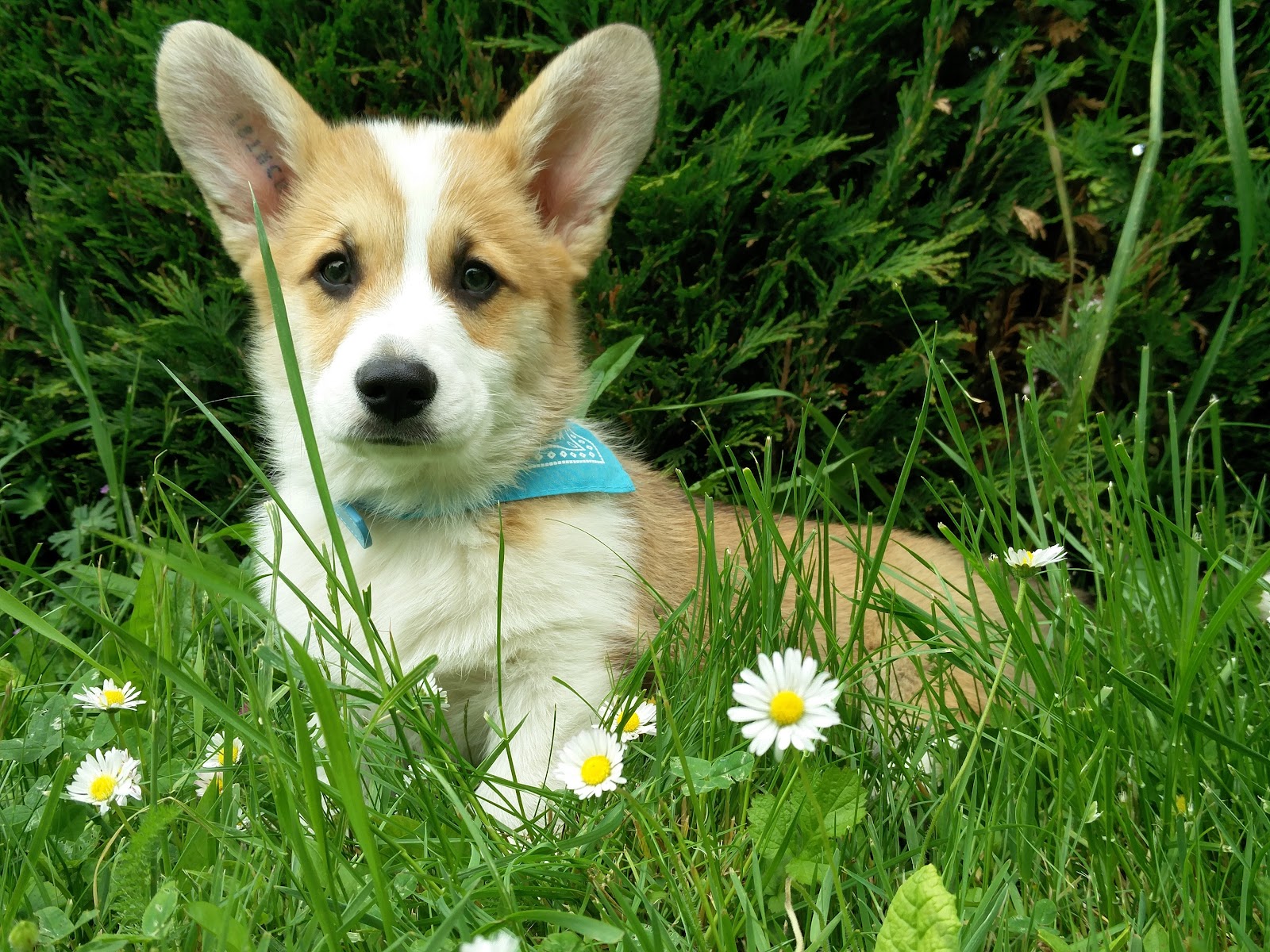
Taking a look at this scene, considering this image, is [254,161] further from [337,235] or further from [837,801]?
[837,801]

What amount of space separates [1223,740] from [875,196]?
2499 millimetres

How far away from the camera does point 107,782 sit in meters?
1.74

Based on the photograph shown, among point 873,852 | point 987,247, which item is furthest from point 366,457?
point 987,247

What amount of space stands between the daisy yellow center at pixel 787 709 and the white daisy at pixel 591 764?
372 mm

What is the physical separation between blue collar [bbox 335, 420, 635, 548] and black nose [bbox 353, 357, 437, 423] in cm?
38

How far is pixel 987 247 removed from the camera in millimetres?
3889

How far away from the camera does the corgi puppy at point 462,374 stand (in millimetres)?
2340

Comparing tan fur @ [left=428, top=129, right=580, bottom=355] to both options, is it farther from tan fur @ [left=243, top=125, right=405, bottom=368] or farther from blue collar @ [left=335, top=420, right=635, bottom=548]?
blue collar @ [left=335, top=420, right=635, bottom=548]

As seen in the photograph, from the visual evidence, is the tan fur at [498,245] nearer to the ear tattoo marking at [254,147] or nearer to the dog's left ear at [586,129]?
the dog's left ear at [586,129]

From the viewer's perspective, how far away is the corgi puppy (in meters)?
2.34

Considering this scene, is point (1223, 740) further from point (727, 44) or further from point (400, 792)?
point (727, 44)

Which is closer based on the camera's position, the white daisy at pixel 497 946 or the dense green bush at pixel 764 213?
the white daisy at pixel 497 946

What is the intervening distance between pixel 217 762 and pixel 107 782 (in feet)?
0.96

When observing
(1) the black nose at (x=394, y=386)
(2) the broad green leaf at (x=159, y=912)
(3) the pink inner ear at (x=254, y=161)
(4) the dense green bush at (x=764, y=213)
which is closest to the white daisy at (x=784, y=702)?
(2) the broad green leaf at (x=159, y=912)
